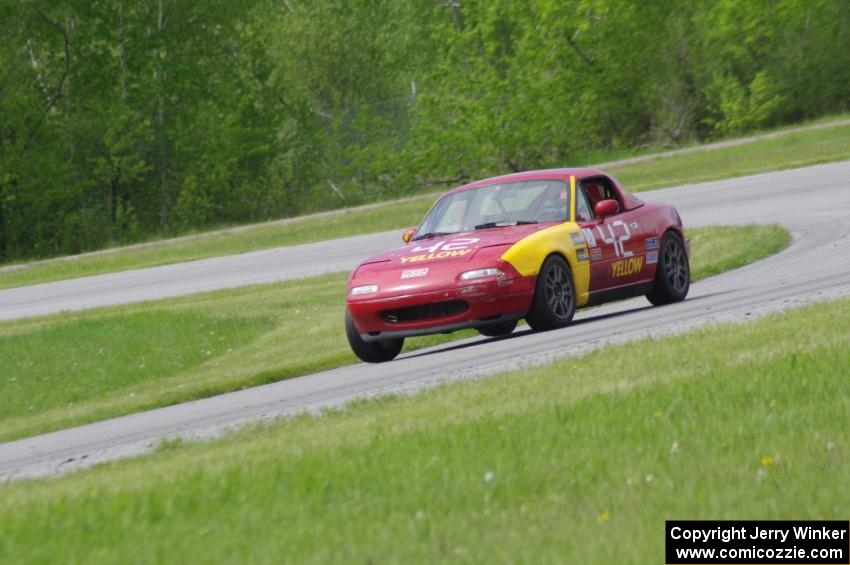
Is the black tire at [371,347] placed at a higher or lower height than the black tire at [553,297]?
lower

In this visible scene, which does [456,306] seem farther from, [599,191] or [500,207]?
[599,191]

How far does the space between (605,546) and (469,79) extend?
42600 millimetres

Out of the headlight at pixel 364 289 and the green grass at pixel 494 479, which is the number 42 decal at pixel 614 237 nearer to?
the headlight at pixel 364 289

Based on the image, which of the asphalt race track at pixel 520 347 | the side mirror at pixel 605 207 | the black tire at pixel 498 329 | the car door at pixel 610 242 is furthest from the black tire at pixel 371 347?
the side mirror at pixel 605 207

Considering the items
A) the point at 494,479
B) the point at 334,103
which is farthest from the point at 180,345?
the point at 334,103

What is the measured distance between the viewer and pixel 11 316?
24.1 metres

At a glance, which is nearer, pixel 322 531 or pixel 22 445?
pixel 322 531

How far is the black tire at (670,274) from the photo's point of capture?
48.2 ft

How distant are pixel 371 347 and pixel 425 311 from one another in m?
0.93

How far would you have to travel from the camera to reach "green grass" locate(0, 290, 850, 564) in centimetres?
527

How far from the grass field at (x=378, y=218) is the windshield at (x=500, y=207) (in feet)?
58.8

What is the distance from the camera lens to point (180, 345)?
1825 centimetres

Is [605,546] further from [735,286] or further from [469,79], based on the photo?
[469,79]

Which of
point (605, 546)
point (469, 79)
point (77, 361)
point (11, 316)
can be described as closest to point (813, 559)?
point (605, 546)
